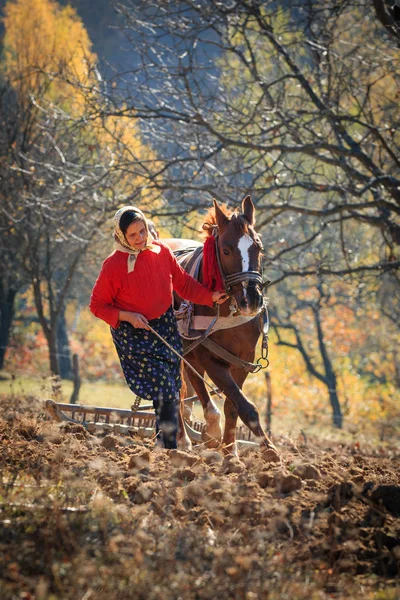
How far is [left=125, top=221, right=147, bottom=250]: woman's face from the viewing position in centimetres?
556

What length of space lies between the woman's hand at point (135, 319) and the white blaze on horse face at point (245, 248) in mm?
971

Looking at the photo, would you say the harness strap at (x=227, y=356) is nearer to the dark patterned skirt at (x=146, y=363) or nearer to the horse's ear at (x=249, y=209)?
the dark patterned skirt at (x=146, y=363)

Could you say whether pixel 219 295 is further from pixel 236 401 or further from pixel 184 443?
pixel 184 443

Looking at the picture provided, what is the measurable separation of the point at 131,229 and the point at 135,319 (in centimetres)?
67

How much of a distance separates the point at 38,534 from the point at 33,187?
12150mm

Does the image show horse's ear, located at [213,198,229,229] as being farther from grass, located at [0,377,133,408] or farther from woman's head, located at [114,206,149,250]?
grass, located at [0,377,133,408]

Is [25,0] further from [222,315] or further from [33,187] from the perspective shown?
[222,315]

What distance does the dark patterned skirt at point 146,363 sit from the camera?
226 inches

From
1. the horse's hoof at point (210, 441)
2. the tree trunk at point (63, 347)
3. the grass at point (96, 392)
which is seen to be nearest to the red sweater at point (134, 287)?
the horse's hoof at point (210, 441)

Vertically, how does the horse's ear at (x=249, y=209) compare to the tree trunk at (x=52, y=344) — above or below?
below

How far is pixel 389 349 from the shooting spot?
102ft

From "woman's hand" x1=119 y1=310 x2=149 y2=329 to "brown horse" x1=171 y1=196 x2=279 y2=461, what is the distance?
806 millimetres

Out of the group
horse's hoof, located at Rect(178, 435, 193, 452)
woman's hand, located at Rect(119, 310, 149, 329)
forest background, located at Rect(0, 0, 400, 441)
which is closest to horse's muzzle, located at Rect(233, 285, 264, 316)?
woman's hand, located at Rect(119, 310, 149, 329)

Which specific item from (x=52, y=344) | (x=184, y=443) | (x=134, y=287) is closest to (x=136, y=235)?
(x=134, y=287)
